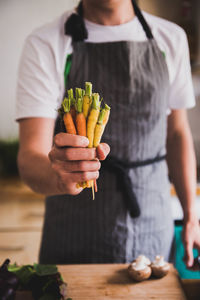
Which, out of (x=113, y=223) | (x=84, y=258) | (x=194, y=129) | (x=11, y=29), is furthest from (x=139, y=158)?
(x=11, y=29)

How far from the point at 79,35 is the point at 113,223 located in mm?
459

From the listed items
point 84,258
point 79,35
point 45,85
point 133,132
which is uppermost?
point 79,35

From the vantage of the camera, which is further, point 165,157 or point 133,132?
point 165,157

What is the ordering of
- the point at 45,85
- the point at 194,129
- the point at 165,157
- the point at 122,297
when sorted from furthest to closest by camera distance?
the point at 194,129
the point at 165,157
the point at 45,85
the point at 122,297

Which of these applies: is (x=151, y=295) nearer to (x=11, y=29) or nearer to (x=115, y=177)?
(x=115, y=177)

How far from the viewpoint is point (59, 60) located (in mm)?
800

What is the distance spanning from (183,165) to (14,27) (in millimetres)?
1395

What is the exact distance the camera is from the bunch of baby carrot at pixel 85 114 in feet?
1.39

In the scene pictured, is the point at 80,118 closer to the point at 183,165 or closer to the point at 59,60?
the point at 59,60

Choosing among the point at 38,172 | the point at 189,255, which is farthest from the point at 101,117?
the point at 189,255

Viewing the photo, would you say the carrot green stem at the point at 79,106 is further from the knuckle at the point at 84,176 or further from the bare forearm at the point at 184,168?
the bare forearm at the point at 184,168

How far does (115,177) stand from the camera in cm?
84

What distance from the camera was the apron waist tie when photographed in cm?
83

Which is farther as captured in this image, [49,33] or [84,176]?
[49,33]
